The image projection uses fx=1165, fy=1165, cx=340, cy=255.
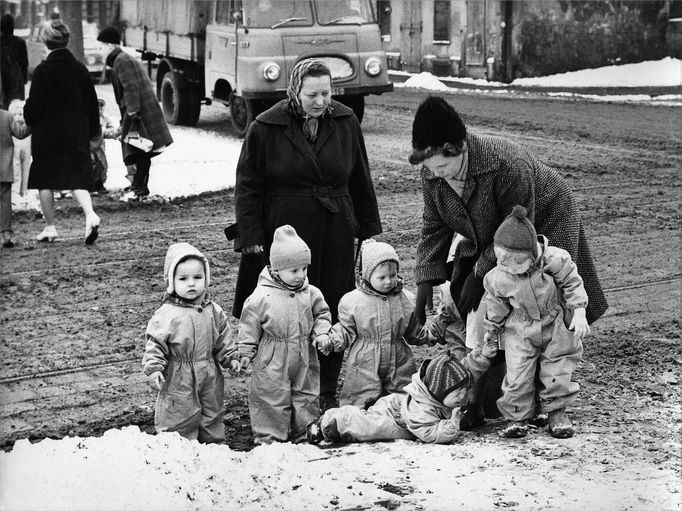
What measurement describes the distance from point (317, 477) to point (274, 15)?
1231cm

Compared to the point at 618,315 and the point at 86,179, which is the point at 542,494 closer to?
the point at 618,315

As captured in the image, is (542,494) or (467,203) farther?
(467,203)

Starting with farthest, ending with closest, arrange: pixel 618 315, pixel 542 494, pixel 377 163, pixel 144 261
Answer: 1. pixel 377 163
2. pixel 144 261
3. pixel 618 315
4. pixel 542 494

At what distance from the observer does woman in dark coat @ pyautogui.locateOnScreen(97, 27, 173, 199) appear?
12289mm

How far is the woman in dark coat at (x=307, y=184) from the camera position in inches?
241

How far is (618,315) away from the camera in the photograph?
8.19 metres

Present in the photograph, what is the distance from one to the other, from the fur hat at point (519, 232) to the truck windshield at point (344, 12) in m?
11.7

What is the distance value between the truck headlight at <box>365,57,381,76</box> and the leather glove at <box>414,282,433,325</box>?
11217 millimetres

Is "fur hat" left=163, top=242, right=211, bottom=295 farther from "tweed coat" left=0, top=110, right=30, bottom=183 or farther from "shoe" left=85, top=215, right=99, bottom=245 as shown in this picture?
"tweed coat" left=0, top=110, right=30, bottom=183

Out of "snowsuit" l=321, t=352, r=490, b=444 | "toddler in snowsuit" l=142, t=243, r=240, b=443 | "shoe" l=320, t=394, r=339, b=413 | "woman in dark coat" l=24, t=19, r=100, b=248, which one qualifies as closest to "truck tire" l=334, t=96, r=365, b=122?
"woman in dark coat" l=24, t=19, r=100, b=248

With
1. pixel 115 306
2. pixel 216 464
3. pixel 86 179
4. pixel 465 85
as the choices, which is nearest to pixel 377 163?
pixel 86 179

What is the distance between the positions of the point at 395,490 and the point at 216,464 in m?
0.80

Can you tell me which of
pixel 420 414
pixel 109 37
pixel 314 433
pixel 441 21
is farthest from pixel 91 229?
pixel 441 21

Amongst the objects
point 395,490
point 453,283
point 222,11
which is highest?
point 222,11
